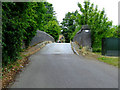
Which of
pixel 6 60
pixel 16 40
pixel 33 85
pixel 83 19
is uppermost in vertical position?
pixel 83 19

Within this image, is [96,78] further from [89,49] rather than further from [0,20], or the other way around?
[89,49]

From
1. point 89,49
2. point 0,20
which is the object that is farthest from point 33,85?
point 89,49

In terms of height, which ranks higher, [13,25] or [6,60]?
[13,25]

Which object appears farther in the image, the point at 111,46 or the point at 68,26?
the point at 68,26

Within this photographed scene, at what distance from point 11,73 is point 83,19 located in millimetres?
18356

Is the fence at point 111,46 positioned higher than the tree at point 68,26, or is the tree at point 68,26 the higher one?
the tree at point 68,26

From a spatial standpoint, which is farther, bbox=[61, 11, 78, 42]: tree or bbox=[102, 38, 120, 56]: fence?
bbox=[61, 11, 78, 42]: tree

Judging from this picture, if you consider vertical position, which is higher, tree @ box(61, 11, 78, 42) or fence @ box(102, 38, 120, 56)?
tree @ box(61, 11, 78, 42)

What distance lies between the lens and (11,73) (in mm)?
5891

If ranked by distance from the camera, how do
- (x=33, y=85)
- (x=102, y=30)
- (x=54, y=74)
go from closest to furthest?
(x=33, y=85) → (x=54, y=74) → (x=102, y=30)

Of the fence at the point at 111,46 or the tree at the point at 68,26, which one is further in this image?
the tree at the point at 68,26

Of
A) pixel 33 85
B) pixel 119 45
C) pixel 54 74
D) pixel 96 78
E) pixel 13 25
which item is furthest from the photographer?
pixel 119 45

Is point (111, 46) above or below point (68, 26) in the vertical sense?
below

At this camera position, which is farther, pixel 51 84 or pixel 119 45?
pixel 119 45
